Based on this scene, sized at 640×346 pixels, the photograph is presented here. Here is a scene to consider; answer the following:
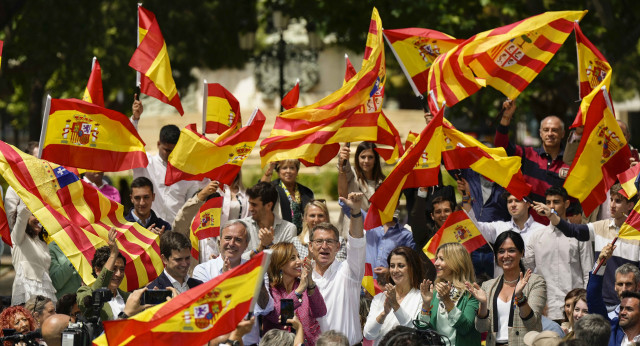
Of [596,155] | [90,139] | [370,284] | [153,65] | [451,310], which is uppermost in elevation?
[153,65]

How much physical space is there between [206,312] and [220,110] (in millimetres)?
5290

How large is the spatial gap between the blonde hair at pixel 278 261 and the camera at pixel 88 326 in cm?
158

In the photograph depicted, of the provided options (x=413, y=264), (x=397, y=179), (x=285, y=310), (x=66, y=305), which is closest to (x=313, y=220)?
(x=397, y=179)

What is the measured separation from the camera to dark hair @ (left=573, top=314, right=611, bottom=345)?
7.67 m

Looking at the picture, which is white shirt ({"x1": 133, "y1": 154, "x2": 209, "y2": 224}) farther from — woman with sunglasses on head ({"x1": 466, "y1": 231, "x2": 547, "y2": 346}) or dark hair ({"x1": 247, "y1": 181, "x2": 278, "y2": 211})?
woman with sunglasses on head ({"x1": 466, "y1": 231, "x2": 547, "y2": 346})

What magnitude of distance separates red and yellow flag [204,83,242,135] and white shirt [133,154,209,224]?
738mm

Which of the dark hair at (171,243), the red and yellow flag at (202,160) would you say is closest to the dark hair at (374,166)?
the red and yellow flag at (202,160)

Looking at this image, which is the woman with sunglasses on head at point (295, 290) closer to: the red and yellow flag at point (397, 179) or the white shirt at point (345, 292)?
the white shirt at point (345, 292)

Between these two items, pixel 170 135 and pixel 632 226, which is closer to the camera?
pixel 632 226

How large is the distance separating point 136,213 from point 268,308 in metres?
2.61

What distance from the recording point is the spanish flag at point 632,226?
9.63 meters

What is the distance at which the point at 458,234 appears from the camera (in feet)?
35.1

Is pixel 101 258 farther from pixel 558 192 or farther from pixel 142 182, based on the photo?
pixel 558 192

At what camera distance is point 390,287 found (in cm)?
895
